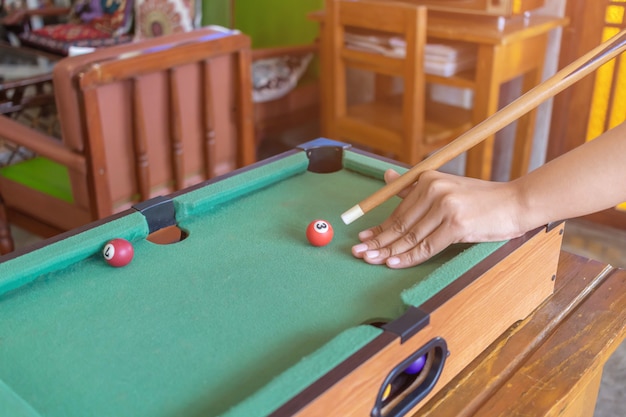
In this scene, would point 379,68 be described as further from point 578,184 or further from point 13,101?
point 578,184

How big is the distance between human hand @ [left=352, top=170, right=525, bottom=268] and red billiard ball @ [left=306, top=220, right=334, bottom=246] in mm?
60

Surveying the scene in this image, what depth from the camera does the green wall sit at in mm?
3773

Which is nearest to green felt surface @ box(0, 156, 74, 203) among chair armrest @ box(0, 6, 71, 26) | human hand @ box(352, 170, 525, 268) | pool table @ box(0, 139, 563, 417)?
pool table @ box(0, 139, 563, 417)

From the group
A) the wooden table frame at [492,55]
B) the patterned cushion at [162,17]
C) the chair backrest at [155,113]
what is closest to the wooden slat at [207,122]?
the chair backrest at [155,113]

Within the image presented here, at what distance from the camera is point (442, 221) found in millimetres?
1207

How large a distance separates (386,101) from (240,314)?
243 cm

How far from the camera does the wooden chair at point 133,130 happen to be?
6.85 ft

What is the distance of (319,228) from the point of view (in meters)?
1.28

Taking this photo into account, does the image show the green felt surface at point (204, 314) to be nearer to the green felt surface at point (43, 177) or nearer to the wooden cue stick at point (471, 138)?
the wooden cue stick at point (471, 138)

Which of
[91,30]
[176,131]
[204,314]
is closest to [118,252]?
[204,314]

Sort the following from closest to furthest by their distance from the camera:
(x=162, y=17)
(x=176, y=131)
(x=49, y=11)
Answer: (x=176, y=131) < (x=162, y=17) < (x=49, y=11)

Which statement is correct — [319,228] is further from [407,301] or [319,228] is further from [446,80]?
[446,80]

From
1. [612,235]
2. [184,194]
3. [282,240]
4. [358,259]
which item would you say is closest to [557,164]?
[358,259]

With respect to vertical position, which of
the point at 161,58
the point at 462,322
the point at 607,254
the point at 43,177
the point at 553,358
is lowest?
the point at 607,254
